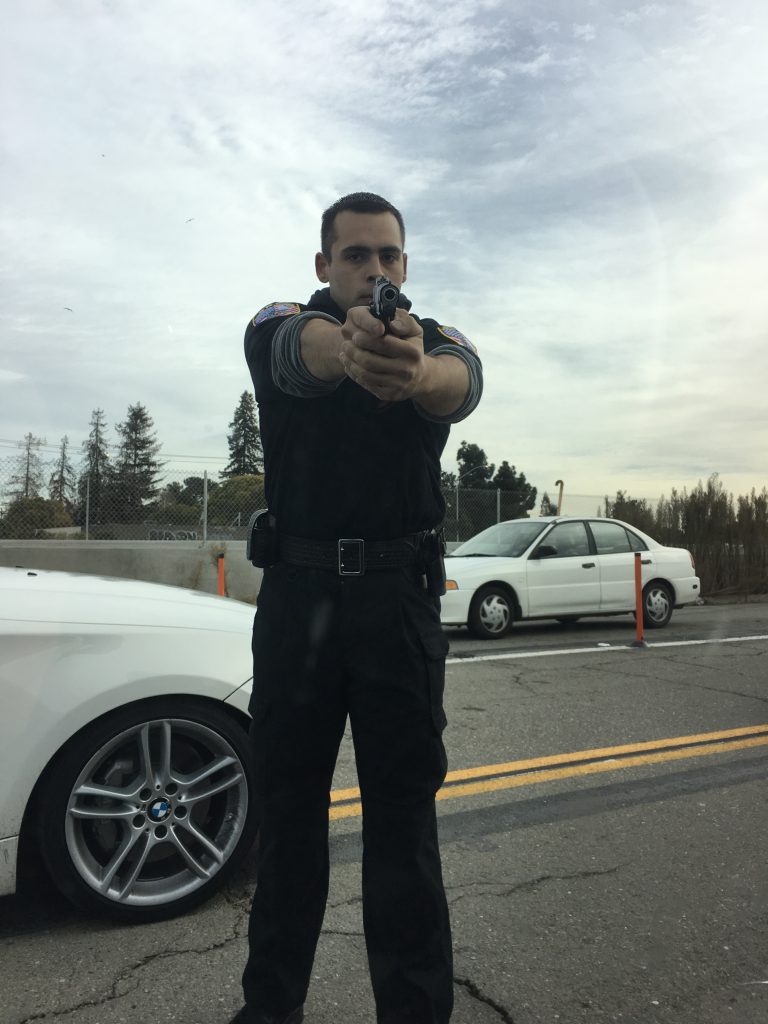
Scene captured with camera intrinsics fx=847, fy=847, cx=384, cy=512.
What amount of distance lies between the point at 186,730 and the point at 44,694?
1.51ft

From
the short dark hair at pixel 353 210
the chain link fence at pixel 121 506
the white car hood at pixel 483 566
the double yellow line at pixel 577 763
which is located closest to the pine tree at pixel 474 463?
the chain link fence at pixel 121 506

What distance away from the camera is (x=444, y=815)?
376 cm

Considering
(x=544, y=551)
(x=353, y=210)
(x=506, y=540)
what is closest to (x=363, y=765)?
(x=353, y=210)

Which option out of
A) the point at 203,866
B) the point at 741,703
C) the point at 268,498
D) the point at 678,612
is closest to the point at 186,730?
the point at 203,866

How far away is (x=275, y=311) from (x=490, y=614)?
26.0 ft

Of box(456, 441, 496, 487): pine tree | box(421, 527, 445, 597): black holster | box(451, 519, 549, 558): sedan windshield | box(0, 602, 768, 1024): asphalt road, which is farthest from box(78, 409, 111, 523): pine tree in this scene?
box(456, 441, 496, 487): pine tree

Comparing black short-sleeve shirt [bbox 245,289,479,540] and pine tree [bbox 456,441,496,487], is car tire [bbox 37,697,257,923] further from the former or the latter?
pine tree [bbox 456,441,496,487]

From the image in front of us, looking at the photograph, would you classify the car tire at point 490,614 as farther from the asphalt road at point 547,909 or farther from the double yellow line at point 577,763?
the double yellow line at point 577,763

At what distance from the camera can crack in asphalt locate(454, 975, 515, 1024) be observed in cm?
221

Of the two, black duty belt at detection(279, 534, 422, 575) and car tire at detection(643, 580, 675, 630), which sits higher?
black duty belt at detection(279, 534, 422, 575)

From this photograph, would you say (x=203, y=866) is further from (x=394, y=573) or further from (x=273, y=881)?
(x=394, y=573)

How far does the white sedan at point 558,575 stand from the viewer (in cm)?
950

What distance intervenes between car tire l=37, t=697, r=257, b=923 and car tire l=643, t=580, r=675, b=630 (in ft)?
28.8

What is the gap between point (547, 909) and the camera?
9.39 ft
